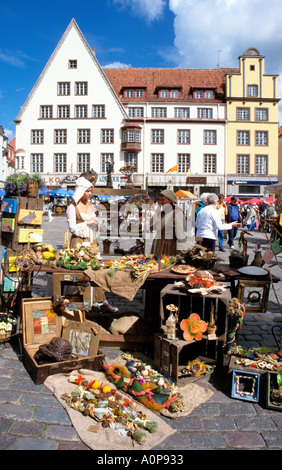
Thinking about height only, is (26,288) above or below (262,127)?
below

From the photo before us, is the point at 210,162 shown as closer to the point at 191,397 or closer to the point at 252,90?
the point at 252,90

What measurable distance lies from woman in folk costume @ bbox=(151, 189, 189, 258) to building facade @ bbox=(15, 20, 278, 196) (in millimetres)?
31900

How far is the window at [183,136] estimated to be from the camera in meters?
38.1

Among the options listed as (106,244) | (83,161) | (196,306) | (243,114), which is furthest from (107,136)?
(196,306)

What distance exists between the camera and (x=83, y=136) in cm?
3756

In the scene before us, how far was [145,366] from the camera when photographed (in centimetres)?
391

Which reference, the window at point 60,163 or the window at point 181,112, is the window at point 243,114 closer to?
the window at point 181,112

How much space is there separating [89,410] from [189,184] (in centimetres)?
3568

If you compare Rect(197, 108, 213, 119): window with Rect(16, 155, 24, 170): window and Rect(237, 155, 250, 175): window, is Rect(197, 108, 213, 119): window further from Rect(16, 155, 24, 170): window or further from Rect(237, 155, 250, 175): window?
Rect(16, 155, 24, 170): window

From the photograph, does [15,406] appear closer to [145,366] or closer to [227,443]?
[145,366]

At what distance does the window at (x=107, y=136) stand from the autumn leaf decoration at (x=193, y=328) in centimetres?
3508

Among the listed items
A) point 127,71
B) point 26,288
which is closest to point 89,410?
point 26,288
